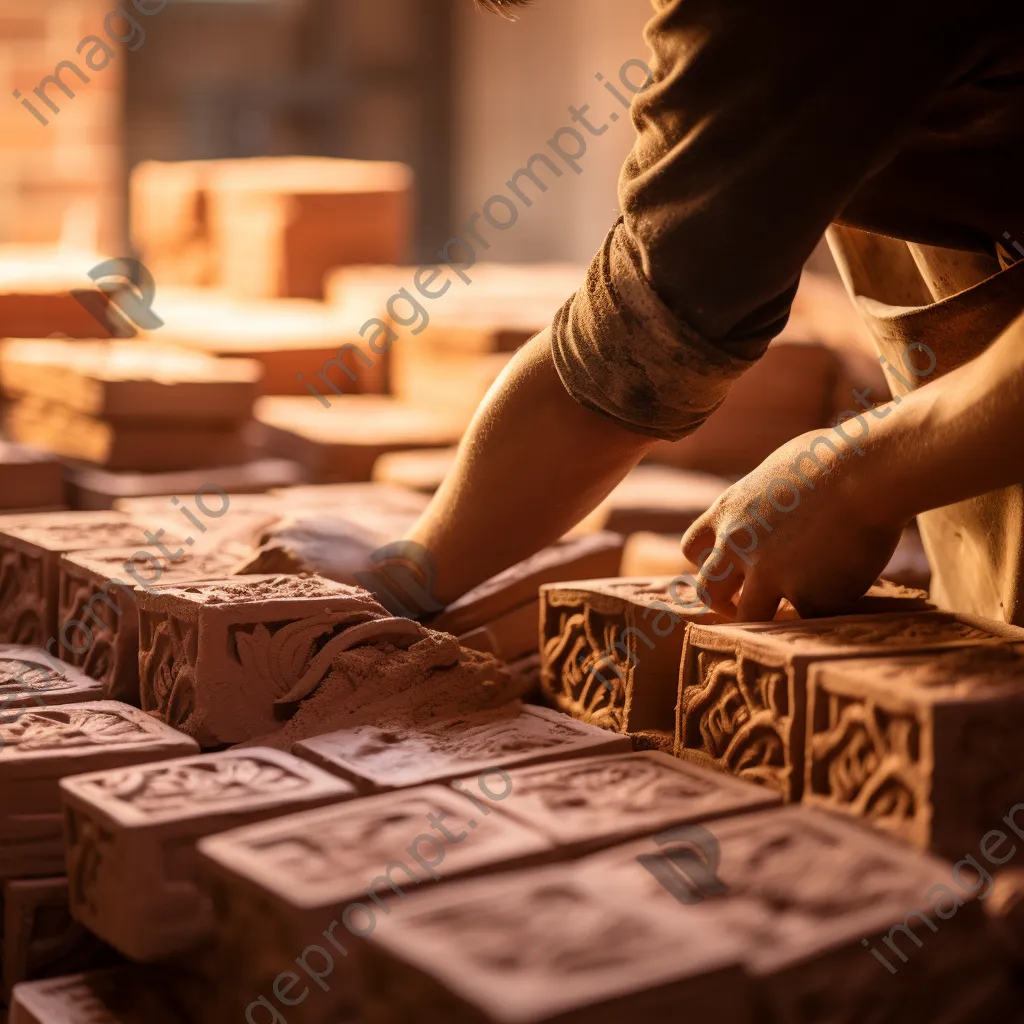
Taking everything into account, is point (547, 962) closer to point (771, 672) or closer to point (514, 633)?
point (771, 672)

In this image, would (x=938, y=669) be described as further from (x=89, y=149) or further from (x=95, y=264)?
(x=89, y=149)

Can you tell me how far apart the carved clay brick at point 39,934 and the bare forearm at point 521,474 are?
76 centimetres

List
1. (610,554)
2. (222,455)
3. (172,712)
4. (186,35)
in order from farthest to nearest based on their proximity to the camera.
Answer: (186,35) → (222,455) → (610,554) → (172,712)

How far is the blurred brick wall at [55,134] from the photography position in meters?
6.25

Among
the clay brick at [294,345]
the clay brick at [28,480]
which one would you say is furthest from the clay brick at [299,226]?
the clay brick at [28,480]

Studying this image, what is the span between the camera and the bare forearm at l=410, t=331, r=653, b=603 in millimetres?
2275

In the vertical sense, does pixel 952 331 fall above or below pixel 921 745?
above

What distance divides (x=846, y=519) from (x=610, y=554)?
90 cm

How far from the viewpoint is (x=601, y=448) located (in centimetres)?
228

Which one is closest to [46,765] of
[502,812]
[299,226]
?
[502,812]

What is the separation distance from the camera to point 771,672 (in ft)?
6.26

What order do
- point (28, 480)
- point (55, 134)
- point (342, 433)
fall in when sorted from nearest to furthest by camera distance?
point (28, 480), point (342, 433), point (55, 134)

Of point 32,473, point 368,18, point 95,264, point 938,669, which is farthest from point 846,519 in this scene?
point 368,18

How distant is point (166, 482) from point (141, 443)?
165mm
